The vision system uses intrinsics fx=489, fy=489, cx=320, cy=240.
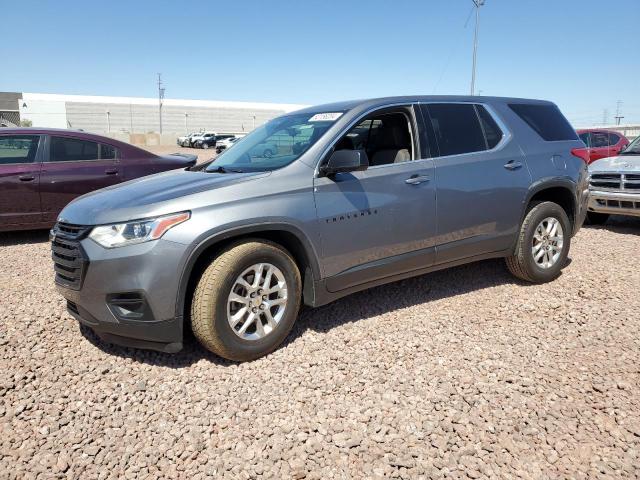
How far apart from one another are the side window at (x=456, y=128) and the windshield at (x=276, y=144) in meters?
0.94

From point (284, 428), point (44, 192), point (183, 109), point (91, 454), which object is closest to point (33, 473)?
point (91, 454)

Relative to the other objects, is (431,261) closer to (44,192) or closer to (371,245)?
(371,245)

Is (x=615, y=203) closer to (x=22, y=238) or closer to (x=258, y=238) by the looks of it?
(x=258, y=238)

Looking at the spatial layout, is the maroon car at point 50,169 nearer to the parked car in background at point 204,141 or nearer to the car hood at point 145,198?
the car hood at point 145,198

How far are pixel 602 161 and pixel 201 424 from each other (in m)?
8.11

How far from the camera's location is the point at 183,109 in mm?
85438

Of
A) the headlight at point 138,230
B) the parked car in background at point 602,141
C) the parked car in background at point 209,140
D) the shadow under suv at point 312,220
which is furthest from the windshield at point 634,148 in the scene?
the parked car in background at point 209,140

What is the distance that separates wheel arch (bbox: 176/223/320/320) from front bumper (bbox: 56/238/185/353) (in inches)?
2.8

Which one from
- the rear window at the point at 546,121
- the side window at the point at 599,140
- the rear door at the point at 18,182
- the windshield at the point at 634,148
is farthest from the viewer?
the side window at the point at 599,140

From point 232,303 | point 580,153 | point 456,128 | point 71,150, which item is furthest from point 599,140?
point 232,303

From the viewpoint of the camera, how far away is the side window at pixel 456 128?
4.25m

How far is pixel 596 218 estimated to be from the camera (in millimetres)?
8477

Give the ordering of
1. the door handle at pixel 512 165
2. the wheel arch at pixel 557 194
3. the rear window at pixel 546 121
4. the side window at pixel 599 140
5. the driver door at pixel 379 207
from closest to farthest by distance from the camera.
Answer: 1. the driver door at pixel 379 207
2. the door handle at pixel 512 165
3. the wheel arch at pixel 557 194
4. the rear window at pixel 546 121
5. the side window at pixel 599 140

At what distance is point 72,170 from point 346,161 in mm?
4934
